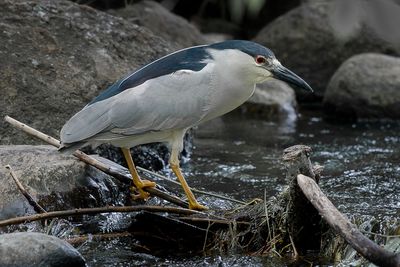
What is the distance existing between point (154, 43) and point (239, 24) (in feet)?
18.6

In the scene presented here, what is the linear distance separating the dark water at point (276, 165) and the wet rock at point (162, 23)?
134cm

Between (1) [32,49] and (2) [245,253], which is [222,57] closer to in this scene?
(2) [245,253]

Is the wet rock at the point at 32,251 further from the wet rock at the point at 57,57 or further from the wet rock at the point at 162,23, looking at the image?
the wet rock at the point at 162,23

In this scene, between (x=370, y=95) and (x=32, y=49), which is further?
(x=370, y=95)

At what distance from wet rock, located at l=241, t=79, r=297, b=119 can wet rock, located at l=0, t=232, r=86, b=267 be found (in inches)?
228

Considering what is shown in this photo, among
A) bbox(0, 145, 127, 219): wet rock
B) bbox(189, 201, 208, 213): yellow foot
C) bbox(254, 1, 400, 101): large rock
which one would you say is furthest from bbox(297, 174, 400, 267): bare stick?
bbox(254, 1, 400, 101): large rock

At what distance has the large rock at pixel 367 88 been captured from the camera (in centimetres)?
850

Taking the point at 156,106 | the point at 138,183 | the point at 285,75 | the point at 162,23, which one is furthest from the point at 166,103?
the point at 162,23

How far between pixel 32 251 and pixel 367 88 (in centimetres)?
616

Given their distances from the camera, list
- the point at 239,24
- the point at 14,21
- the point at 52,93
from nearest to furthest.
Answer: the point at 52,93 → the point at 14,21 → the point at 239,24

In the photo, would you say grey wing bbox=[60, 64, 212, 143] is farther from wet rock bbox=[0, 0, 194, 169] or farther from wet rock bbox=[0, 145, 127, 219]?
wet rock bbox=[0, 0, 194, 169]

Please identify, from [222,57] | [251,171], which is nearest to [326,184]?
[251,171]

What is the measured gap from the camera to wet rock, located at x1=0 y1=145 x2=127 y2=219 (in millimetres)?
4086

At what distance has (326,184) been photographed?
17.5 feet
